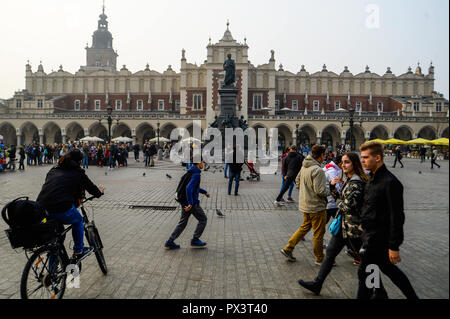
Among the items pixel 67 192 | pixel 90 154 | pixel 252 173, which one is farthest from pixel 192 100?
pixel 67 192

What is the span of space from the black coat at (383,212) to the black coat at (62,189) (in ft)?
10.5

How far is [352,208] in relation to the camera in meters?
3.09

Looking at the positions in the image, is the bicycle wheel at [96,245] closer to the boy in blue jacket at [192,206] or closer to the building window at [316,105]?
the boy in blue jacket at [192,206]

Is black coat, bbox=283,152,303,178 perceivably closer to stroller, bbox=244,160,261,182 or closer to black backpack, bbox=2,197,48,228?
stroller, bbox=244,160,261,182

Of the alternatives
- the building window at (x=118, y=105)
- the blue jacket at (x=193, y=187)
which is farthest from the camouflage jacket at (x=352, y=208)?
the building window at (x=118, y=105)

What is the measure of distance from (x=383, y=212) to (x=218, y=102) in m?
45.4

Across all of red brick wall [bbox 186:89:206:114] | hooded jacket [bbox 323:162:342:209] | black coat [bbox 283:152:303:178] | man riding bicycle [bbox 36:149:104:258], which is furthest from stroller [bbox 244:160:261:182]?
red brick wall [bbox 186:89:206:114]

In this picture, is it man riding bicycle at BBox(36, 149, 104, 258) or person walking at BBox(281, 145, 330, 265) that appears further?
person walking at BBox(281, 145, 330, 265)

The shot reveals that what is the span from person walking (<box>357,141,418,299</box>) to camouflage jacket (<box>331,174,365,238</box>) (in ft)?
0.53

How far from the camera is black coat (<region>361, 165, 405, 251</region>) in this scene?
254 cm

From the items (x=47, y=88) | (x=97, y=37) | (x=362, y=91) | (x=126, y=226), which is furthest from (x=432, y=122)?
(x=97, y=37)

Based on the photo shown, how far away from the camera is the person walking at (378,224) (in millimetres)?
2662

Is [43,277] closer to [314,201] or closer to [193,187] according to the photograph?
[193,187]

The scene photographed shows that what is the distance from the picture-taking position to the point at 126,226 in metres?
6.45
